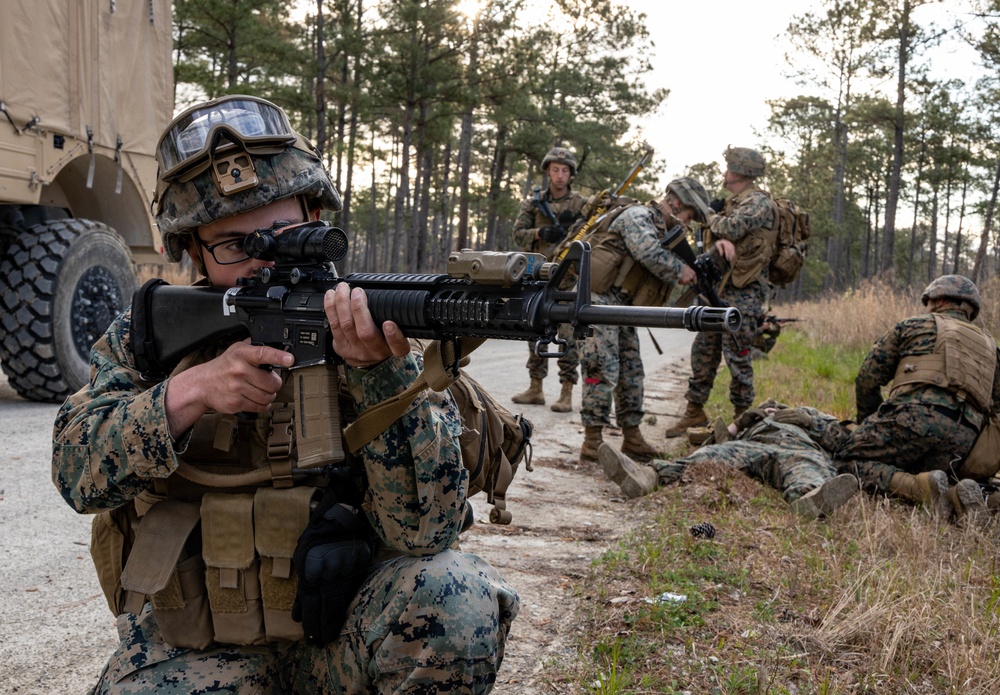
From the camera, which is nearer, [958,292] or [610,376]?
[958,292]

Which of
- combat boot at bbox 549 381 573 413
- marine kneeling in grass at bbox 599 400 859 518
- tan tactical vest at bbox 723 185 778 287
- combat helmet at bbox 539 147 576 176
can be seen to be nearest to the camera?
marine kneeling in grass at bbox 599 400 859 518

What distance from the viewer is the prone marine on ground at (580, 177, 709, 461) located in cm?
587

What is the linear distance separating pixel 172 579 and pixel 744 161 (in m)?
6.32

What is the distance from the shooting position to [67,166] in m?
6.43

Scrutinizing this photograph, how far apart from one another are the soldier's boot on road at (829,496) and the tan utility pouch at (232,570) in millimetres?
3234

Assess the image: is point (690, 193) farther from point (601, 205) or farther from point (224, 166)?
point (224, 166)

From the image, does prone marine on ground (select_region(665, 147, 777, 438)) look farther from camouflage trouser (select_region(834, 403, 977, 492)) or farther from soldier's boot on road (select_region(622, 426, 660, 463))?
camouflage trouser (select_region(834, 403, 977, 492))

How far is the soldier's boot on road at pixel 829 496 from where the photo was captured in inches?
168

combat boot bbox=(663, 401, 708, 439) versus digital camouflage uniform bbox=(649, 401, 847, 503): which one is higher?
digital camouflage uniform bbox=(649, 401, 847, 503)

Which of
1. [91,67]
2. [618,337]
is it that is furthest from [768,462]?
[91,67]

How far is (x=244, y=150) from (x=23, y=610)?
1.84 metres

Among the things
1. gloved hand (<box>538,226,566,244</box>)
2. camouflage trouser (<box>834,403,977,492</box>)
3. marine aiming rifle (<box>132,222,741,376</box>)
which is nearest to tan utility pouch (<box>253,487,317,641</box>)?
marine aiming rifle (<box>132,222,741,376</box>)

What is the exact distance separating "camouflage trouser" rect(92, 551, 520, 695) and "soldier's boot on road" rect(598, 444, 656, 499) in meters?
2.97

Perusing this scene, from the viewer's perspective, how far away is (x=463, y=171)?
982 inches
